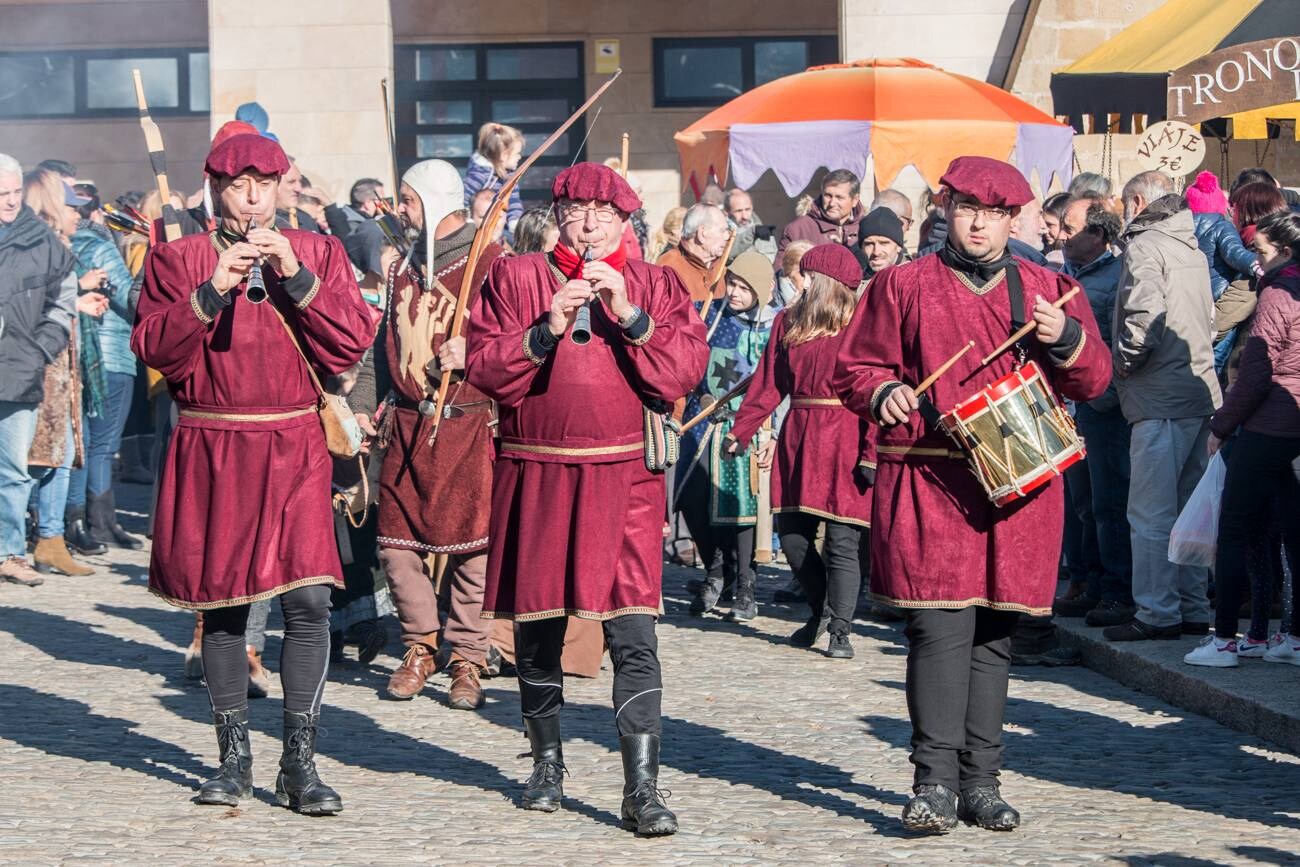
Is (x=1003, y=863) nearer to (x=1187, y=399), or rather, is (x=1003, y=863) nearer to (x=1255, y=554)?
(x=1255, y=554)

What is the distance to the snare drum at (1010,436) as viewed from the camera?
5.75 metres

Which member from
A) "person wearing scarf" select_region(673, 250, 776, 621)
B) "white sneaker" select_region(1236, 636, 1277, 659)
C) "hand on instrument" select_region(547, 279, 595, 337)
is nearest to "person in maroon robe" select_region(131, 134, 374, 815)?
"hand on instrument" select_region(547, 279, 595, 337)

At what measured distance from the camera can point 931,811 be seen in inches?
229

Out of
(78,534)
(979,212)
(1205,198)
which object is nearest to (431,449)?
(979,212)

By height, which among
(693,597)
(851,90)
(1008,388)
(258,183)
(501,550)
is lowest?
(693,597)

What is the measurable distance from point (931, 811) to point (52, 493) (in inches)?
294

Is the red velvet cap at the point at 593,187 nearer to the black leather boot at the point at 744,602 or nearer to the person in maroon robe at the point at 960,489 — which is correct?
the person in maroon robe at the point at 960,489

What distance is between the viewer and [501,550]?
627cm

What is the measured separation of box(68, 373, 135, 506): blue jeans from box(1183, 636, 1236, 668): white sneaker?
281 inches

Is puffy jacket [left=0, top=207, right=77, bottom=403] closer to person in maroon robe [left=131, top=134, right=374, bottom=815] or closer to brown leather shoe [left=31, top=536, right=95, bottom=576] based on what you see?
brown leather shoe [left=31, top=536, right=95, bottom=576]

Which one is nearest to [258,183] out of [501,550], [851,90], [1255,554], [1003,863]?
[501,550]

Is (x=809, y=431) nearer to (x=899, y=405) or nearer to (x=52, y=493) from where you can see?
(x=899, y=405)

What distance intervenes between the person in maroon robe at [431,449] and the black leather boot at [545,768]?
187 cm

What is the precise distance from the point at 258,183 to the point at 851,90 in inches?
344
